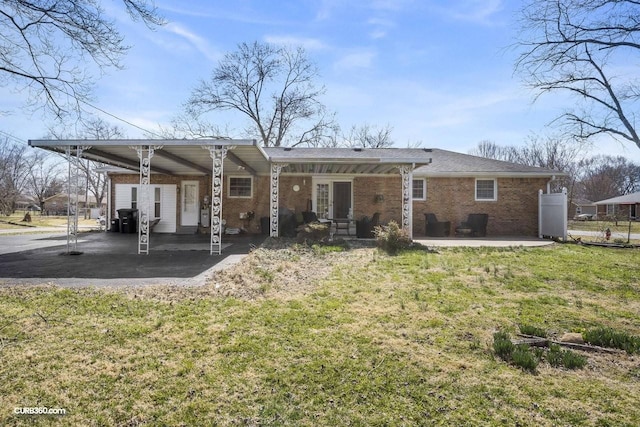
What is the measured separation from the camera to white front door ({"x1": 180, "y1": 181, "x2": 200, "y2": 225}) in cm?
1540

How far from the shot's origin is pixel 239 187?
49.8 ft

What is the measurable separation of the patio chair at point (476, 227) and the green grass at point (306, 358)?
8.42 metres

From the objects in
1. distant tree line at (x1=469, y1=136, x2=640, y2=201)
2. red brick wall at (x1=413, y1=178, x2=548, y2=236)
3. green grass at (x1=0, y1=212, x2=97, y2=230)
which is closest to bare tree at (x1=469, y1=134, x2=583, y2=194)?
distant tree line at (x1=469, y1=136, x2=640, y2=201)

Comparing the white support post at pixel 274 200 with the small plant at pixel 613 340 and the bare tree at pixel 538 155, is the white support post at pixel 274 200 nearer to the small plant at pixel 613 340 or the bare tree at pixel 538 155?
the small plant at pixel 613 340

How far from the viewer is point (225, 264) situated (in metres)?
7.24

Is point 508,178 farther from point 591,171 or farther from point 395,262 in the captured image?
point 591,171

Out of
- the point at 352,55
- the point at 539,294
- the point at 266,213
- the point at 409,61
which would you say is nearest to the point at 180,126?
the point at 266,213

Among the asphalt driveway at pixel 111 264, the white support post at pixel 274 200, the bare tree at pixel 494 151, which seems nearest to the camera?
the asphalt driveway at pixel 111 264

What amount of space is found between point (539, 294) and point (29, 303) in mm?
7533

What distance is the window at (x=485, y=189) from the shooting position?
47.9 feet

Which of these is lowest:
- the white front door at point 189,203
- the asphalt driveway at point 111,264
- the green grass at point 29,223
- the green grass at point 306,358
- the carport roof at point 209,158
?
the green grass at point 306,358

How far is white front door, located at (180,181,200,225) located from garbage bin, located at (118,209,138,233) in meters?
2.00

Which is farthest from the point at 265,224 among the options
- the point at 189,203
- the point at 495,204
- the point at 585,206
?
the point at 585,206

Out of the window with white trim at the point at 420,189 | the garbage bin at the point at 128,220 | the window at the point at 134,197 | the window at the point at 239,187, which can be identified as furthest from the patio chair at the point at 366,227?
the window at the point at 134,197
